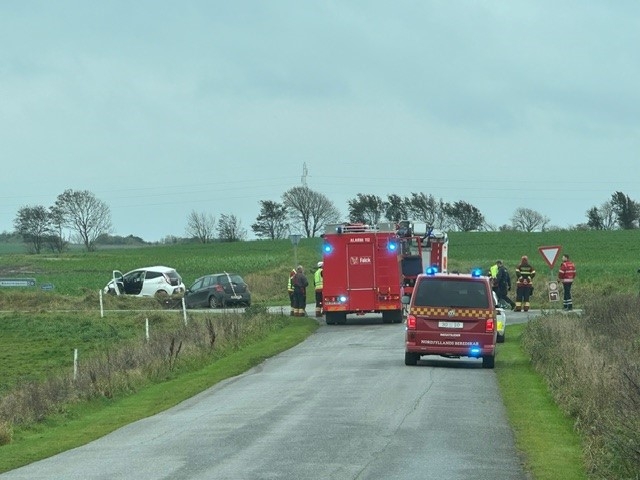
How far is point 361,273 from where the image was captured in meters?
37.1

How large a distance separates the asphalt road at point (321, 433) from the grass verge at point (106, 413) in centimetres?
37

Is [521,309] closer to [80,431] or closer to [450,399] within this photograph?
[450,399]

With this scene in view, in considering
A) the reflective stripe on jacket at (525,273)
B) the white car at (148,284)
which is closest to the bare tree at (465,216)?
the white car at (148,284)

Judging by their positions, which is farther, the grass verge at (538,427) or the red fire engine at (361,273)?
the red fire engine at (361,273)

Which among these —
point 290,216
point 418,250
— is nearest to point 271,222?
point 290,216

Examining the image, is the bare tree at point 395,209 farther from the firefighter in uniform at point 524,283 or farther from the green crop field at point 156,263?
the firefighter in uniform at point 524,283

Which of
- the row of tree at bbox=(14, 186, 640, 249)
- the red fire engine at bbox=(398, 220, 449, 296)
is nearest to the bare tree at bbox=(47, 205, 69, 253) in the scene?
the row of tree at bbox=(14, 186, 640, 249)

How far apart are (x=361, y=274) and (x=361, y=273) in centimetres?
3

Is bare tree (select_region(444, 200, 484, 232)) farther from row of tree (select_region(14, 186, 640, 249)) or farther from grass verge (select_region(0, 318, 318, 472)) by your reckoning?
grass verge (select_region(0, 318, 318, 472))

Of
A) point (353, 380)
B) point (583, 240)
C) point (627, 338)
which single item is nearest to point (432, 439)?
point (353, 380)

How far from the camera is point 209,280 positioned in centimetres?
4912

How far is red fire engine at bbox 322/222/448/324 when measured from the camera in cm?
3709

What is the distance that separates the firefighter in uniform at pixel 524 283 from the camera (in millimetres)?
40969

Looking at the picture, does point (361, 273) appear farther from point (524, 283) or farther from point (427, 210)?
point (427, 210)
